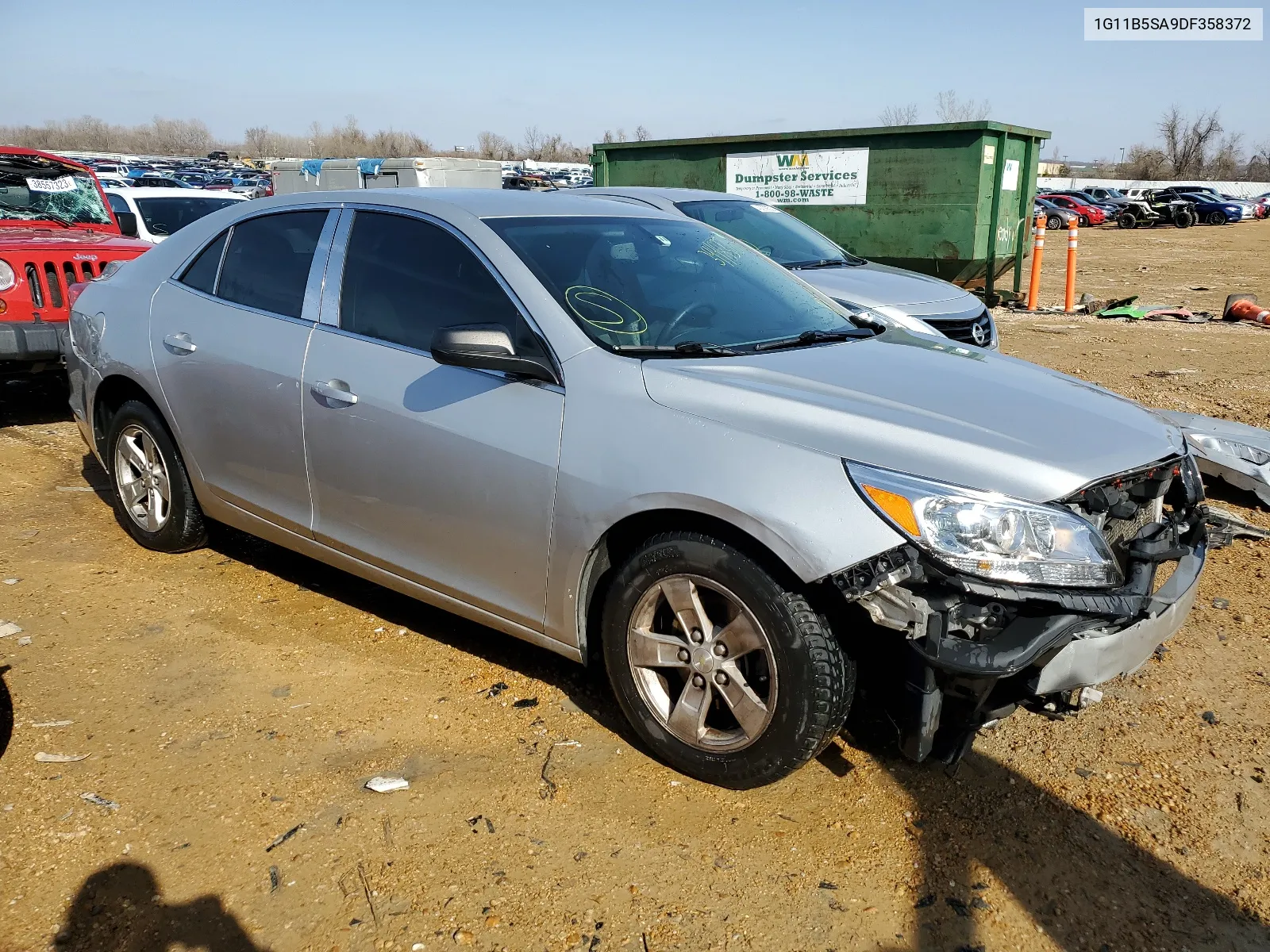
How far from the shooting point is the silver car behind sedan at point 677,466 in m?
2.59

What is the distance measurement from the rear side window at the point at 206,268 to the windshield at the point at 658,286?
148 centimetres

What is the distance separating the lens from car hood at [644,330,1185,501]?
266 cm

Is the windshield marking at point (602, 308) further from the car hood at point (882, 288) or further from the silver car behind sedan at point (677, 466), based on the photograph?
the car hood at point (882, 288)

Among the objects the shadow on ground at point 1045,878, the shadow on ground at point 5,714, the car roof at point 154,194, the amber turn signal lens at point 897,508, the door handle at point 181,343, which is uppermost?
the car roof at point 154,194

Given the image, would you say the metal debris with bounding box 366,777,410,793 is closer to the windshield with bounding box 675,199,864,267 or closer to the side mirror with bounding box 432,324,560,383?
the side mirror with bounding box 432,324,560,383

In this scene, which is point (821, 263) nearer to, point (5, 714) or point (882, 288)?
point (882, 288)

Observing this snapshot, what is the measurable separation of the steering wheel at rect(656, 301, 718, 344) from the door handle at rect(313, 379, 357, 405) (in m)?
1.09

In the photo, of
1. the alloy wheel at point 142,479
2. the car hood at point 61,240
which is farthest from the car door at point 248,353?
the car hood at point 61,240

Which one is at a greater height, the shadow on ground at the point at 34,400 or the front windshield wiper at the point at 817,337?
the front windshield wiper at the point at 817,337

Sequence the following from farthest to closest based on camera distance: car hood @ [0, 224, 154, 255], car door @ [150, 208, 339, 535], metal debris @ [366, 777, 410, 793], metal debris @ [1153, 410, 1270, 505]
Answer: car hood @ [0, 224, 154, 255] → metal debris @ [1153, 410, 1270, 505] → car door @ [150, 208, 339, 535] → metal debris @ [366, 777, 410, 793]

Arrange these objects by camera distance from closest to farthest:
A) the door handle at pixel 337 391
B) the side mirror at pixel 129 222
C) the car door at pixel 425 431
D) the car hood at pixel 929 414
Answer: the car hood at pixel 929 414 → the car door at pixel 425 431 → the door handle at pixel 337 391 → the side mirror at pixel 129 222

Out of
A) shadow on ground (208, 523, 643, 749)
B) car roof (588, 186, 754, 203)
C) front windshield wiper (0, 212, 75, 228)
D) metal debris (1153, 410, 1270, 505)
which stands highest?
car roof (588, 186, 754, 203)

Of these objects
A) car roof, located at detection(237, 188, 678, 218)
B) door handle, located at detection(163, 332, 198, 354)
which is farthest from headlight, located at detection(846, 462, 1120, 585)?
door handle, located at detection(163, 332, 198, 354)

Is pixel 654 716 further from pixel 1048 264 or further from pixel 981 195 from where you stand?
pixel 1048 264
